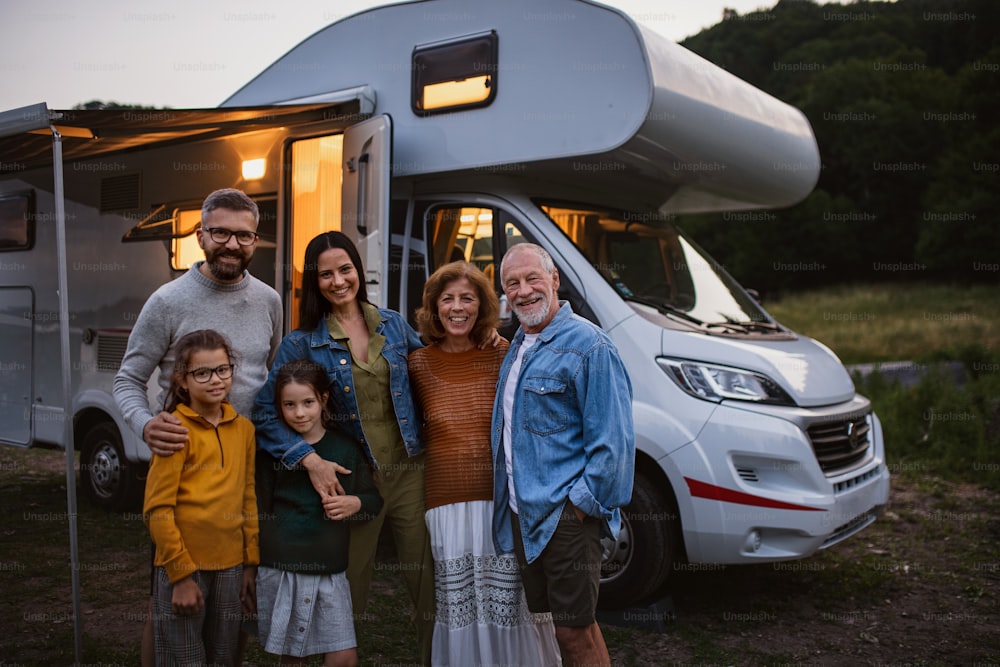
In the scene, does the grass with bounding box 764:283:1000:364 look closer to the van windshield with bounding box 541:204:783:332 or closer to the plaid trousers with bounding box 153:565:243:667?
the van windshield with bounding box 541:204:783:332

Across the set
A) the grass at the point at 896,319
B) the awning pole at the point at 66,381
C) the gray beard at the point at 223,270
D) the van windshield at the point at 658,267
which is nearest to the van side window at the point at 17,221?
the awning pole at the point at 66,381

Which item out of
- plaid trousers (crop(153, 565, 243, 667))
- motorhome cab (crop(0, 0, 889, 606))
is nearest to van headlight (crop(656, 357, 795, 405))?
motorhome cab (crop(0, 0, 889, 606))

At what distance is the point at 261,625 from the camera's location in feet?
9.23

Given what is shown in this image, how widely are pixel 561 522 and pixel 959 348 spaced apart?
10.9 m

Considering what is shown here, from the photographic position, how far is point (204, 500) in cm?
265

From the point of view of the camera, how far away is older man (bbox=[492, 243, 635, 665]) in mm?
2668

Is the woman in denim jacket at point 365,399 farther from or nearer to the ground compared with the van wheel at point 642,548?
farther from the ground

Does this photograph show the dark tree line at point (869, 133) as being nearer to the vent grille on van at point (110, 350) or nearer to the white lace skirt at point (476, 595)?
the vent grille on van at point (110, 350)

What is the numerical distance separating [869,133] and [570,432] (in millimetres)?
35758

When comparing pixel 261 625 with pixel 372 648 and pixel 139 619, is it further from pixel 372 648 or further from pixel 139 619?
pixel 139 619

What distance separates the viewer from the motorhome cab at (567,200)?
4145mm

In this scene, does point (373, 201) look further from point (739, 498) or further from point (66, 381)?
point (739, 498)

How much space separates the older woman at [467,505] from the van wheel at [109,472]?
4.03 meters

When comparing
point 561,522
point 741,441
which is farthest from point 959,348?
point 561,522
